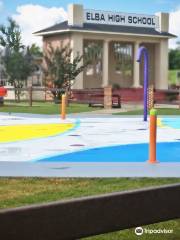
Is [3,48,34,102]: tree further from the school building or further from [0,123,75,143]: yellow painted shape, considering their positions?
[0,123,75,143]: yellow painted shape

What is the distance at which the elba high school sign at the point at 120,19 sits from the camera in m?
46.5

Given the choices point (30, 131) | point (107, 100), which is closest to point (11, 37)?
point (107, 100)

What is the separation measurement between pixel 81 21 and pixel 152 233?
4148 cm

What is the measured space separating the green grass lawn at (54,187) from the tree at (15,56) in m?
36.0

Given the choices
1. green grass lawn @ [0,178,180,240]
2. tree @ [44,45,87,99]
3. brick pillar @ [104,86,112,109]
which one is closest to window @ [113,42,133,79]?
tree @ [44,45,87,99]

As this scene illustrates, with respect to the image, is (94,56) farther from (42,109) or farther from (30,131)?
(30,131)

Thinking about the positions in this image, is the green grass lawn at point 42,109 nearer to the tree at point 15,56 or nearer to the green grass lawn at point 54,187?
the tree at point 15,56

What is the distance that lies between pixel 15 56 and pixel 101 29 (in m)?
7.65

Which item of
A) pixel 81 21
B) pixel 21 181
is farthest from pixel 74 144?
pixel 81 21

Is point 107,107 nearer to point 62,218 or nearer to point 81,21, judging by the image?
point 81,21

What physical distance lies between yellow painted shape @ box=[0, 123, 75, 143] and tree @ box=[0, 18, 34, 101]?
25.8 metres

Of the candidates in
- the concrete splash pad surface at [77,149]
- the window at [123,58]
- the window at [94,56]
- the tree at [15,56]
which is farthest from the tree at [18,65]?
the concrete splash pad surface at [77,149]

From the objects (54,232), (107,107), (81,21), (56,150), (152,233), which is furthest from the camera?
(81,21)

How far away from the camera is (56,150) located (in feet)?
38.3
